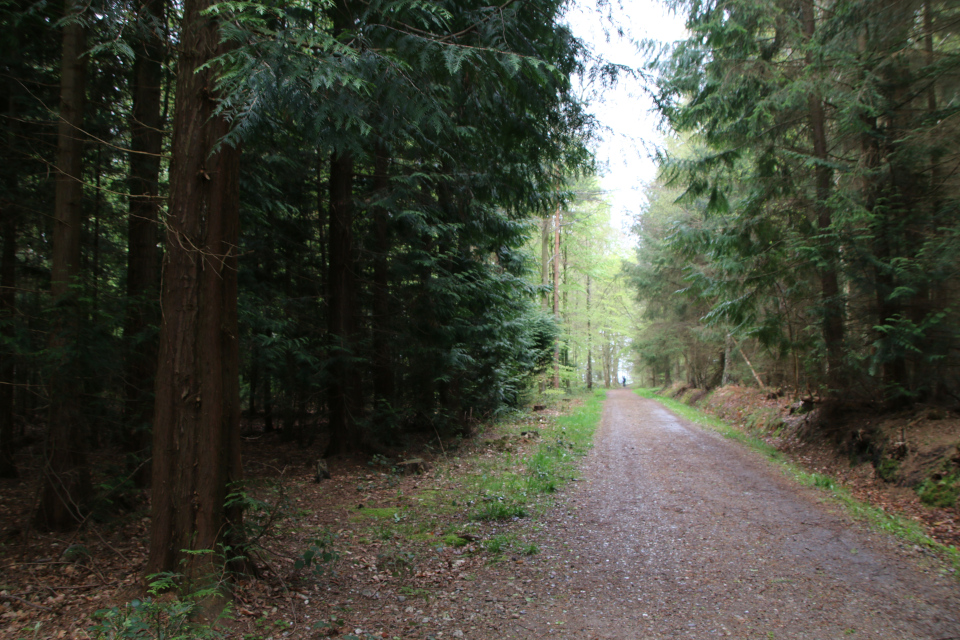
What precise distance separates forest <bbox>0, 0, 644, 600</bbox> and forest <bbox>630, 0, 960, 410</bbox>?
104 inches

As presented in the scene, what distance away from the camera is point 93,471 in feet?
20.5

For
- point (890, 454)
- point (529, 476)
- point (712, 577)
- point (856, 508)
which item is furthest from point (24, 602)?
point (890, 454)

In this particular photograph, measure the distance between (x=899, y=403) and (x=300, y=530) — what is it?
393 inches

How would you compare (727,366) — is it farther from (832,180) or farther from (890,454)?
(890,454)

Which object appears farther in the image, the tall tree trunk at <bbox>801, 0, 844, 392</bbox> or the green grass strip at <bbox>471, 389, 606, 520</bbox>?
the tall tree trunk at <bbox>801, 0, 844, 392</bbox>

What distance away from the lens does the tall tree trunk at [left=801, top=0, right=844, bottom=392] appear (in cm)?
860

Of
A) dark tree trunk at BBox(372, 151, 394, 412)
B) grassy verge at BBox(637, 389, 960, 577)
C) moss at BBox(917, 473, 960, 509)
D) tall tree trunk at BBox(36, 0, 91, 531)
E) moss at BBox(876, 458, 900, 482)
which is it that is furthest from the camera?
dark tree trunk at BBox(372, 151, 394, 412)

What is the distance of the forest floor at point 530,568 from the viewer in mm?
3904

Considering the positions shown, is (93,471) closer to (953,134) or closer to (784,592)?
(784,592)

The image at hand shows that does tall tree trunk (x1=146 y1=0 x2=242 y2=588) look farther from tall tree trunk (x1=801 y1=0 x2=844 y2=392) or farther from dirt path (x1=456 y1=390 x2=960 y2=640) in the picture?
tall tree trunk (x1=801 y1=0 x2=844 y2=392)

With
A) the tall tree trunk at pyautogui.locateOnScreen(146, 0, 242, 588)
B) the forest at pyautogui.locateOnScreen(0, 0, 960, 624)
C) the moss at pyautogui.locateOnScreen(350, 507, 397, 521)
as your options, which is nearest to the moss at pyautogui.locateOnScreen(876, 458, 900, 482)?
the forest at pyautogui.locateOnScreen(0, 0, 960, 624)

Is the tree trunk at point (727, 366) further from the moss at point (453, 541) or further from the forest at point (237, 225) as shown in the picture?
the moss at point (453, 541)

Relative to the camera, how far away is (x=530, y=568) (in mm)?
5125

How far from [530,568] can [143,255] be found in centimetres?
650
